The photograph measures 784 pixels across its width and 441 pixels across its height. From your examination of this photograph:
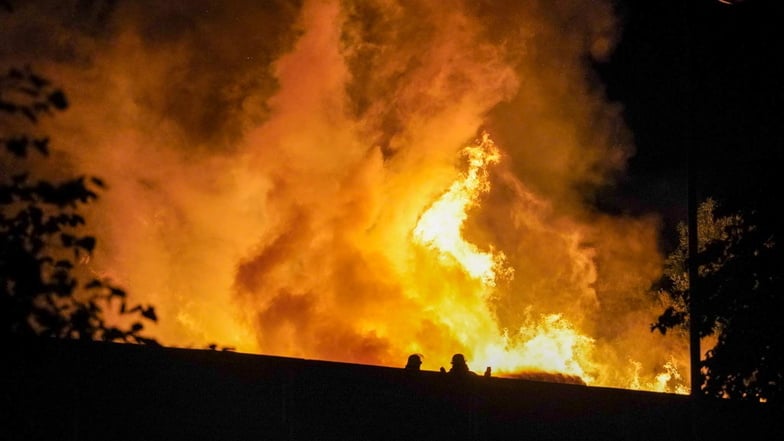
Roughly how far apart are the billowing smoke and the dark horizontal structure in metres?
10.6

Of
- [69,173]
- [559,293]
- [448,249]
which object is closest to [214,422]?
[69,173]

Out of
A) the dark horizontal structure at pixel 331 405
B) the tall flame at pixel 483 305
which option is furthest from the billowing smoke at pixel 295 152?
the dark horizontal structure at pixel 331 405

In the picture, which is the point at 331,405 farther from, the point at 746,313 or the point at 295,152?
the point at 295,152

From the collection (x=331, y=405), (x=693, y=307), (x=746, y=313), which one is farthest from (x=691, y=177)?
(x=331, y=405)

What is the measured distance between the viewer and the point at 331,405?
10383mm

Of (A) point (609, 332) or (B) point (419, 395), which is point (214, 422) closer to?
(B) point (419, 395)

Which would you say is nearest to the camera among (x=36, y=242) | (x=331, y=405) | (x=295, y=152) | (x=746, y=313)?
(x=36, y=242)

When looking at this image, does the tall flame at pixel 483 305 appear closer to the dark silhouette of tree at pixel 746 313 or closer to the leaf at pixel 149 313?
the dark silhouette of tree at pixel 746 313

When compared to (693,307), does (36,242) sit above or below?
below

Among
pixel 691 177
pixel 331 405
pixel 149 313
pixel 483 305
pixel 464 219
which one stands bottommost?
pixel 149 313

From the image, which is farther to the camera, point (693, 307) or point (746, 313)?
point (693, 307)

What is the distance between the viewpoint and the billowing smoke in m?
20.9

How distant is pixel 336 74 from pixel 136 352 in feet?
47.4

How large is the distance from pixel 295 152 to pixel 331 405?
1284 cm
